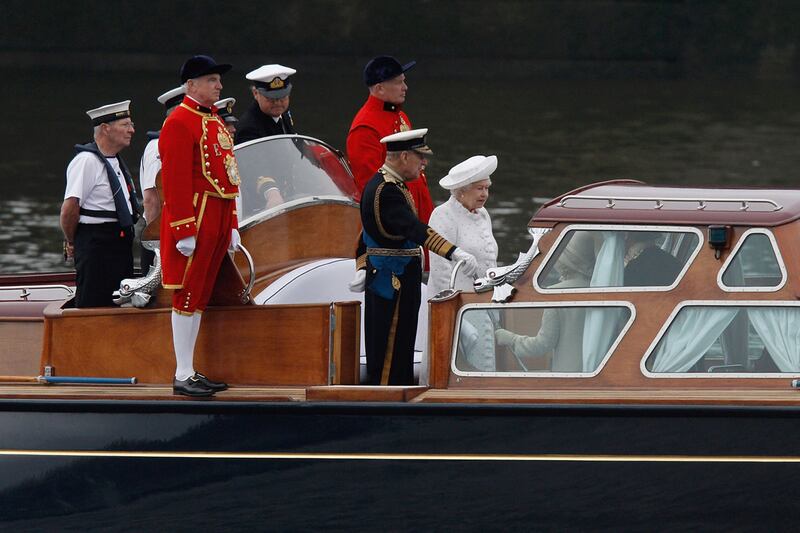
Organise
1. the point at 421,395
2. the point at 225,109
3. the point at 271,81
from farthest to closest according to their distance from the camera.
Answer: the point at 225,109
the point at 271,81
the point at 421,395

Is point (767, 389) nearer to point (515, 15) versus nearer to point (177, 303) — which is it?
point (177, 303)

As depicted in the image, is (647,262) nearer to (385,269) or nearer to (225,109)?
(385,269)

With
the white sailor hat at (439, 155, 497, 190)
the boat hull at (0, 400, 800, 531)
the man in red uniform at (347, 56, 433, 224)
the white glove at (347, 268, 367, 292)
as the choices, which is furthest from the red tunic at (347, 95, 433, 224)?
the boat hull at (0, 400, 800, 531)

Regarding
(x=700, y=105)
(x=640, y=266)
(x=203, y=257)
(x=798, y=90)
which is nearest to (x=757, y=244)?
(x=640, y=266)

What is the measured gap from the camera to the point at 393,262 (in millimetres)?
7062

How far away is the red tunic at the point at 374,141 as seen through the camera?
8.47 metres

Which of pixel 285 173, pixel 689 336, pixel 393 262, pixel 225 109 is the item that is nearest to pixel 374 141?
pixel 285 173

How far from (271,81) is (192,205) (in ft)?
6.75

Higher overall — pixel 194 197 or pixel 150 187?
pixel 150 187

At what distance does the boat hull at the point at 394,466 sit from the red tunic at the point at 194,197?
0.60 meters

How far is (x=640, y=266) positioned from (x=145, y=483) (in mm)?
2476

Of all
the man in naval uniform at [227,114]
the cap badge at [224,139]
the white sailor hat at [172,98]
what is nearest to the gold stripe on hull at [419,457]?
the cap badge at [224,139]

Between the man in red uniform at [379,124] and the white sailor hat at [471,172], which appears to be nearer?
the white sailor hat at [471,172]

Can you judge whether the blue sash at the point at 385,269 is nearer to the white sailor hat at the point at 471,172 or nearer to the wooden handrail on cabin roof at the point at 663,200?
the white sailor hat at the point at 471,172
